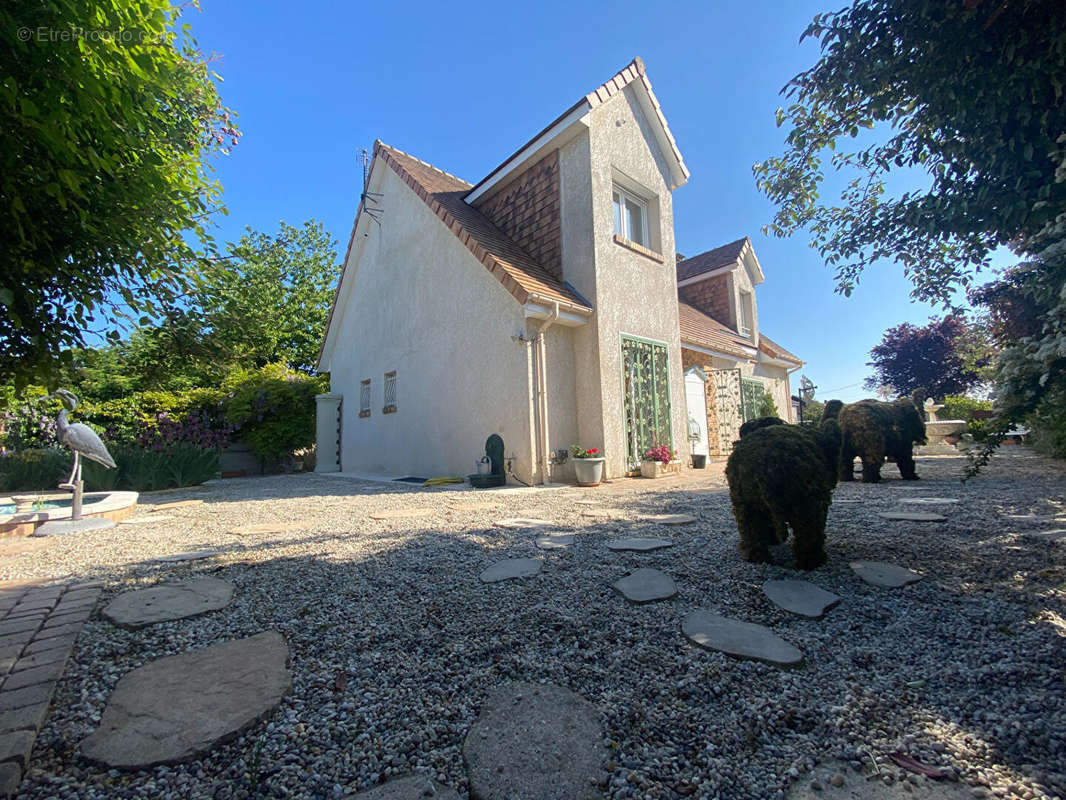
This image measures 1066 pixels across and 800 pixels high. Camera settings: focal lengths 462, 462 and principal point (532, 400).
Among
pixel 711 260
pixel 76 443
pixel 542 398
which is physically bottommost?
pixel 76 443

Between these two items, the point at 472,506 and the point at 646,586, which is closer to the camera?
the point at 646,586

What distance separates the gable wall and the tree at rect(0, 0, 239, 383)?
4911 millimetres

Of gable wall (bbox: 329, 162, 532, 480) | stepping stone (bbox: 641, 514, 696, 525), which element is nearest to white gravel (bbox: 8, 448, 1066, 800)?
stepping stone (bbox: 641, 514, 696, 525)

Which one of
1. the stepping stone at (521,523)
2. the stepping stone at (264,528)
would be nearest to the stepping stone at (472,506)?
the stepping stone at (521,523)

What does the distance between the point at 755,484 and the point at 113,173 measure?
10.7 ft

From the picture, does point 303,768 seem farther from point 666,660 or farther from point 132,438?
point 132,438

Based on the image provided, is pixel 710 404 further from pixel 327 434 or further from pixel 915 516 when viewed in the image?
pixel 327 434

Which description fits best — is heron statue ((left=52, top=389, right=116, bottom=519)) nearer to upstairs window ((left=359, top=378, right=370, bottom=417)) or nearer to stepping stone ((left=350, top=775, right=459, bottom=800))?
stepping stone ((left=350, top=775, right=459, bottom=800))

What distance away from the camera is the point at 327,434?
40.8ft

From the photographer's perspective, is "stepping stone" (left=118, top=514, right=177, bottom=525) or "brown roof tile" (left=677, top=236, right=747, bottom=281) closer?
"stepping stone" (left=118, top=514, right=177, bottom=525)

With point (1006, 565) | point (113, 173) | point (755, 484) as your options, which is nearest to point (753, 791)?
point (755, 484)

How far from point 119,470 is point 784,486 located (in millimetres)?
10086

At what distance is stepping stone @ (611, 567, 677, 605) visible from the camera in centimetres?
216

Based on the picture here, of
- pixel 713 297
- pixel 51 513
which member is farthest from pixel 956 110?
pixel 713 297
